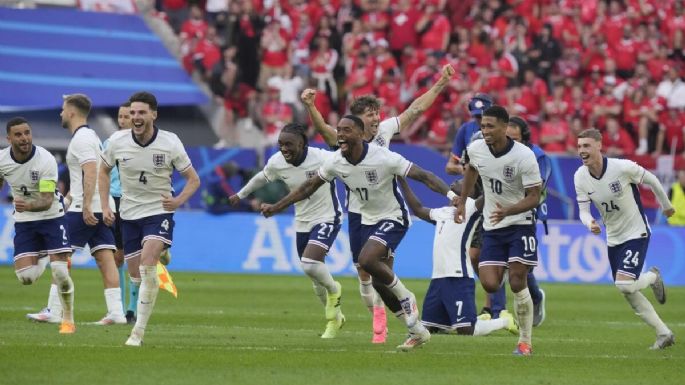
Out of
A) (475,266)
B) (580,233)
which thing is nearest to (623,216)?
(475,266)

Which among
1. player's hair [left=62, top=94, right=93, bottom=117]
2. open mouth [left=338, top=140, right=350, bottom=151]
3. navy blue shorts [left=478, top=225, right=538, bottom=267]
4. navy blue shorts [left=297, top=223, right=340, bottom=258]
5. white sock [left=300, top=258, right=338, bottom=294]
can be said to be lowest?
white sock [left=300, top=258, right=338, bottom=294]

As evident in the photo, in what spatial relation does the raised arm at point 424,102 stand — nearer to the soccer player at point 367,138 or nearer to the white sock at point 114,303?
the soccer player at point 367,138

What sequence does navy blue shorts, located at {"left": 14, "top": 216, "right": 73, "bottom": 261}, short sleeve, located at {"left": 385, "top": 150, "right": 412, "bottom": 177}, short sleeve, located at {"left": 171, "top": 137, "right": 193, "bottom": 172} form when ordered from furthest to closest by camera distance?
navy blue shorts, located at {"left": 14, "top": 216, "right": 73, "bottom": 261}
short sleeve, located at {"left": 385, "top": 150, "right": 412, "bottom": 177}
short sleeve, located at {"left": 171, "top": 137, "right": 193, "bottom": 172}

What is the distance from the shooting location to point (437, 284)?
55.3ft

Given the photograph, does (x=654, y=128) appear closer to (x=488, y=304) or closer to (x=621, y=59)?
(x=621, y=59)

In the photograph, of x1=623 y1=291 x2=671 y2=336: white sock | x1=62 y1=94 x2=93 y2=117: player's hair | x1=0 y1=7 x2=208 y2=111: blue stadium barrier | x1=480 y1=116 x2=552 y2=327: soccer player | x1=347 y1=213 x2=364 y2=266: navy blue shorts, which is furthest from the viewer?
Answer: x1=0 y1=7 x2=208 y2=111: blue stadium barrier

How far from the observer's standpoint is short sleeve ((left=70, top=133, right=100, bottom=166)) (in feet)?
53.6

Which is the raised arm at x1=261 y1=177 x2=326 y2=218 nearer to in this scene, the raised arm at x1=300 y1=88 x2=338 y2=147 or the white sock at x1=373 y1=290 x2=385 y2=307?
the raised arm at x1=300 y1=88 x2=338 y2=147

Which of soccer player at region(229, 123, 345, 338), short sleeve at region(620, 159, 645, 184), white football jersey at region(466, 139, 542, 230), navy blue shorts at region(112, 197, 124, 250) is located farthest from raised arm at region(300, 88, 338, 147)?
short sleeve at region(620, 159, 645, 184)

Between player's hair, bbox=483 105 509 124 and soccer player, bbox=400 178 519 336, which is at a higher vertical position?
player's hair, bbox=483 105 509 124

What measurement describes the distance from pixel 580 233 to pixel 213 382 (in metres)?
16.7

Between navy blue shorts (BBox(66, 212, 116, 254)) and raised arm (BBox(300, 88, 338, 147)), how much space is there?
305 cm

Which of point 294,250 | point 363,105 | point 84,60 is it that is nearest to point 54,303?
point 363,105

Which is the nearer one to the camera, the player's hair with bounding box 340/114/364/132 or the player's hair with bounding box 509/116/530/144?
the player's hair with bounding box 340/114/364/132
